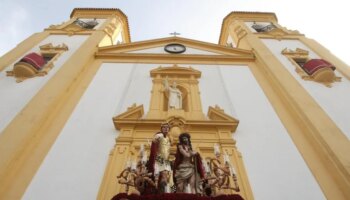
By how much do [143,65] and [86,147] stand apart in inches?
207

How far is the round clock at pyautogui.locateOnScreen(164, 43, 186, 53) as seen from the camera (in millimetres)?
13867

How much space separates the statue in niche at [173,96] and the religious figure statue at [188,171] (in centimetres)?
284

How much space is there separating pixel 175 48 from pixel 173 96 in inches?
192

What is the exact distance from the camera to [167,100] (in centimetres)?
1028

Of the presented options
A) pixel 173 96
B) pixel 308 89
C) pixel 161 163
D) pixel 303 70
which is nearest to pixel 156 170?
pixel 161 163

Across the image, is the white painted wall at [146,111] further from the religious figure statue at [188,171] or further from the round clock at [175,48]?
the round clock at [175,48]

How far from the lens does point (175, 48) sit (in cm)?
1420

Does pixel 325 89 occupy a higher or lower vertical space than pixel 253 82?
lower

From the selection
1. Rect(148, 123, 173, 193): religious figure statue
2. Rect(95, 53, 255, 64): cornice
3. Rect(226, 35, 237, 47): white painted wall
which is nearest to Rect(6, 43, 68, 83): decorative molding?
Rect(95, 53, 255, 64): cornice

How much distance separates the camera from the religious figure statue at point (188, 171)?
597 cm

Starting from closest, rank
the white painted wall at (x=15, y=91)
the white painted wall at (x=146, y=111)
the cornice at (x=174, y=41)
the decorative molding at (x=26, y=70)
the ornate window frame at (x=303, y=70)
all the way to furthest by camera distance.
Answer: the white painted wall at (x=146, y=111) → the white painted wall at (x=15, y=91) → the decorative molding at (x=26, y=70) → the ornate window frame at (x=303, y=70) → the cornice at (x=174, y=41)

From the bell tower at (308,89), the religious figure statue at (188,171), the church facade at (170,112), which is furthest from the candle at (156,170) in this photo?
the bell tower at (308,89)

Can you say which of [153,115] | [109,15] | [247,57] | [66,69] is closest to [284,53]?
[247,57]

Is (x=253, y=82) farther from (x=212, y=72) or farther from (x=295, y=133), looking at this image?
(x=295, y=133)
